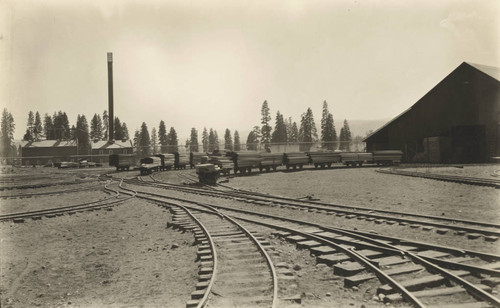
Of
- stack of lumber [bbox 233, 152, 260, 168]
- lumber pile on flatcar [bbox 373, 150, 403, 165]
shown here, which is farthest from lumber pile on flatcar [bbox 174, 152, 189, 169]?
lumber pile on flatcar [bbox 373, 150, 403, 165]

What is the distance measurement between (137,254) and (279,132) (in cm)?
11265

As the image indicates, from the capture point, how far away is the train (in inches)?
1179

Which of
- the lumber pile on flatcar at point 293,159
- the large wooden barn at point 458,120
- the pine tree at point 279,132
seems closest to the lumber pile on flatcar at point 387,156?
the large wooden barn at point 458,120

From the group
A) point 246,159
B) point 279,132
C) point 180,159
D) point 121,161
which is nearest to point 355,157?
point 246,159

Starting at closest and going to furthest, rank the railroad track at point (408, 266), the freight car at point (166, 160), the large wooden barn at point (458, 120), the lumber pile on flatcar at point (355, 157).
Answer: the railroad track at point (408, 266) < the large wooden barn at point (458, 120) < the lumber pile on flatcar at point (355, 157) < the freight car at point (166, 160)

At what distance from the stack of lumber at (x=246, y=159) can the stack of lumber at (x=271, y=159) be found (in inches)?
23.7

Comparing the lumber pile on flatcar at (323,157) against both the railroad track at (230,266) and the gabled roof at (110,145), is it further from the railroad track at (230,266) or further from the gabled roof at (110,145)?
the gabled roof at (110,145)

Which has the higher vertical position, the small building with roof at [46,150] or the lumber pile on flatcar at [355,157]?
the small building with roof at [46,150]

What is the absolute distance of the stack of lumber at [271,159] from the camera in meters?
31.6

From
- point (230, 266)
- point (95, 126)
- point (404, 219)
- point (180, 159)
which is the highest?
point (95, 126)

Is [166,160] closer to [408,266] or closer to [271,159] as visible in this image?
[271,159]

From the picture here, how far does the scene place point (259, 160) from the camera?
3125cm

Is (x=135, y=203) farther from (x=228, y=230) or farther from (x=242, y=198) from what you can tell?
(x=228, y=230)

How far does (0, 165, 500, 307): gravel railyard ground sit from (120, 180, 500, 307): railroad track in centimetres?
32
